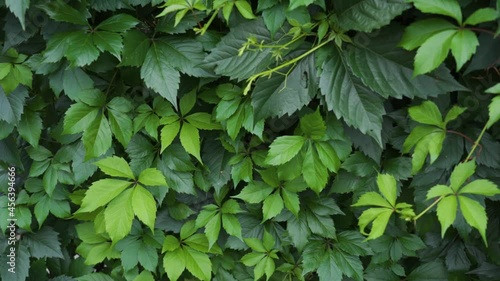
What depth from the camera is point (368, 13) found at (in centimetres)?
117

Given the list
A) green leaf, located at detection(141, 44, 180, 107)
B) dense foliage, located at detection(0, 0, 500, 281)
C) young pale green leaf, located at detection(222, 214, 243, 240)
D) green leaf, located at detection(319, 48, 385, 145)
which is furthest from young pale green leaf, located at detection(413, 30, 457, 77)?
young pale green leaf, located at detection(222, 214, 243, 240)

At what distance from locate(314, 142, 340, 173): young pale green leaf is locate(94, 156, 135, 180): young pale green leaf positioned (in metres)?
0.56

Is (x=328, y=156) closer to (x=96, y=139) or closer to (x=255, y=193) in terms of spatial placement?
(x=255, y=193)

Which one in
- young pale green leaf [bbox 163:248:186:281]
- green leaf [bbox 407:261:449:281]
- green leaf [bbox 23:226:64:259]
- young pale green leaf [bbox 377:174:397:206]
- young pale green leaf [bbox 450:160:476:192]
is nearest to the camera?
young pale green leaf [bbox 450:160:476:192]

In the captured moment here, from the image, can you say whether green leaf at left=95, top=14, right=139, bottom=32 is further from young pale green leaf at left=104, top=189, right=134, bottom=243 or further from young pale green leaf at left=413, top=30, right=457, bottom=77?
young pale green leaf at left=413, top=30, right=457, bottom=77

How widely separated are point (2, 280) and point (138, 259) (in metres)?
0.58

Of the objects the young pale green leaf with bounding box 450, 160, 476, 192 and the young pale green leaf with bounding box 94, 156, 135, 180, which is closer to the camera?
the young pale green leaf with bounding box 450, 160, 476, 192

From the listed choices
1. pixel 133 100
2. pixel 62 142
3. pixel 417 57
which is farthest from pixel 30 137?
pixel 417 57

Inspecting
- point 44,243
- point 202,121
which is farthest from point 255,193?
point 44,243

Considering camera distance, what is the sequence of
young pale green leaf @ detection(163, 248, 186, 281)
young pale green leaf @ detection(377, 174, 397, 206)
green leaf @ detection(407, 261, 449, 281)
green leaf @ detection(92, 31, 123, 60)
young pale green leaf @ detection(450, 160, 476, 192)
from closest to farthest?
1. young pale green leaf @ detection(450, 160, 476, 192)
2. young pale green leaf @ detection(377, 174, 397, 206)
3. green leaf @ detection(92, 31, 123, 60)
4. green leaf @ detection(407, 261, 449, 281)
5. young pale green leaf @ detection(163, 248, 186, 281)

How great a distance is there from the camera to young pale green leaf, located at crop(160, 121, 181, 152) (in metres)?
1.45

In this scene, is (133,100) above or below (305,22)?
below

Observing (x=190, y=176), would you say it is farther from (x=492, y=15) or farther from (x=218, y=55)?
(x=492, y=15)

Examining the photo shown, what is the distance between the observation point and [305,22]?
1250 mm
